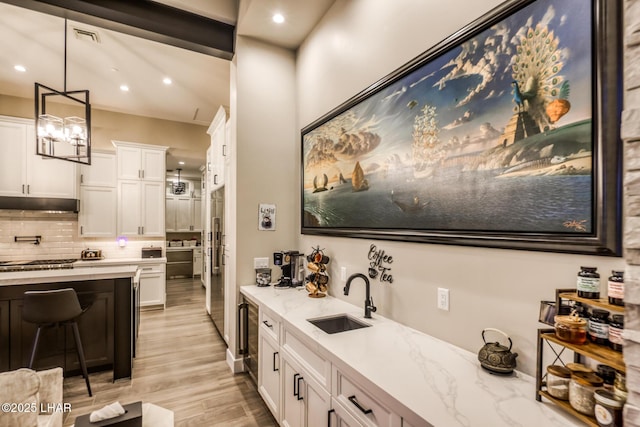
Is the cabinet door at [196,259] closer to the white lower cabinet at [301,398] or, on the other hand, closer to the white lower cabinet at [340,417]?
the white lower cabinet at [301,398]

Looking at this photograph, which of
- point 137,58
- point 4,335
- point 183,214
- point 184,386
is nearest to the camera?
point 4,335

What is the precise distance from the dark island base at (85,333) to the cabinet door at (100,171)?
286cm

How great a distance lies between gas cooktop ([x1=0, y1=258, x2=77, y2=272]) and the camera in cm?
427

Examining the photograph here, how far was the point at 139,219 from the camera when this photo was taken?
5.49 m

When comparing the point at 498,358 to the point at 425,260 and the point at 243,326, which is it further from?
the point at 243,326

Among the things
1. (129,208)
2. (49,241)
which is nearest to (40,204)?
(49,241)

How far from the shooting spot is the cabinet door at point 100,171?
5133 millimetres

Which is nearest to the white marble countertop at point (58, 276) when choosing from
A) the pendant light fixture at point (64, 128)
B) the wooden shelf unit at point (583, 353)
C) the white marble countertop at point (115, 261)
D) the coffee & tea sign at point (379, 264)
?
the pendant light fixture at point (64, 128)

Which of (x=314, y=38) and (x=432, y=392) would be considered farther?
(x=314, y=38)

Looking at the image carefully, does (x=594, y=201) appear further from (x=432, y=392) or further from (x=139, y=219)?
(x=139, y=219)

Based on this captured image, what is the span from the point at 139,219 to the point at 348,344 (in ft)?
17.0

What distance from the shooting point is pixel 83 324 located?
308cm

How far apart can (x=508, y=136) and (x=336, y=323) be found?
153 cm

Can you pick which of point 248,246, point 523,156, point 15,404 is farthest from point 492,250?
point 248,246
